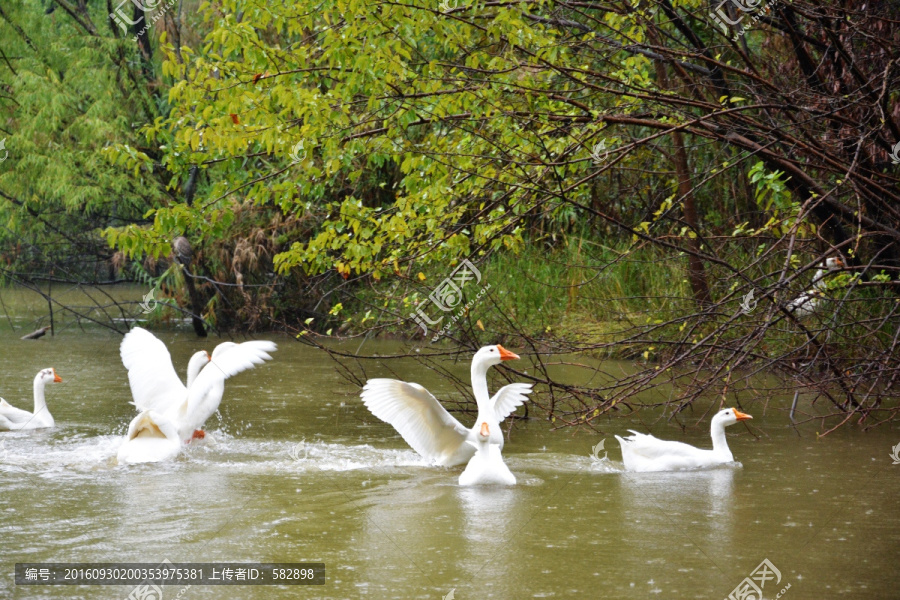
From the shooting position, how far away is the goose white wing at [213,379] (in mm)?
8164

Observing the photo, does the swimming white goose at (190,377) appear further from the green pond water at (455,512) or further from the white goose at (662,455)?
the white goose at (662,455)

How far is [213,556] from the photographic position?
5039 millimetres

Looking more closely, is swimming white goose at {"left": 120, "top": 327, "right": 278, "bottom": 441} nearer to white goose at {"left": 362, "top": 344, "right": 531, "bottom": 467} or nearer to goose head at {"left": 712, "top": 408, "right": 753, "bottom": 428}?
white goose at {"left": 362, "top": 344, "right": 531, "bottom": 467}

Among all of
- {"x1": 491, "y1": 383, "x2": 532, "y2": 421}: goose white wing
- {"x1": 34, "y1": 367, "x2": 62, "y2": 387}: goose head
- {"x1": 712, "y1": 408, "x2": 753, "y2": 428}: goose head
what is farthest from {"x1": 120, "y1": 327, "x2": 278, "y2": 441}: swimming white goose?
{"x1": 712, "y1": 408, "x2": 753, "y2": 428}: goose head

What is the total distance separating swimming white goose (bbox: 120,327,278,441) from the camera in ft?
26.8

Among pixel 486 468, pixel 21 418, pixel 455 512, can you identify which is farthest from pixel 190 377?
pixel 455 512

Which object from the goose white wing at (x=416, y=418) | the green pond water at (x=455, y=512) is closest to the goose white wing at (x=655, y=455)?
the green pond water at (x=455, y=512)

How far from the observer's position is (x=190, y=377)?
8852 mm

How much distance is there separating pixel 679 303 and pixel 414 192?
15.3 feet

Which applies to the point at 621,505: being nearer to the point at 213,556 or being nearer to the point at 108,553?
the point at 213,556

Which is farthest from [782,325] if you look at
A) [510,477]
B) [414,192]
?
[510,477]

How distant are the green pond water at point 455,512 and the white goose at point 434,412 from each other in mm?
154
